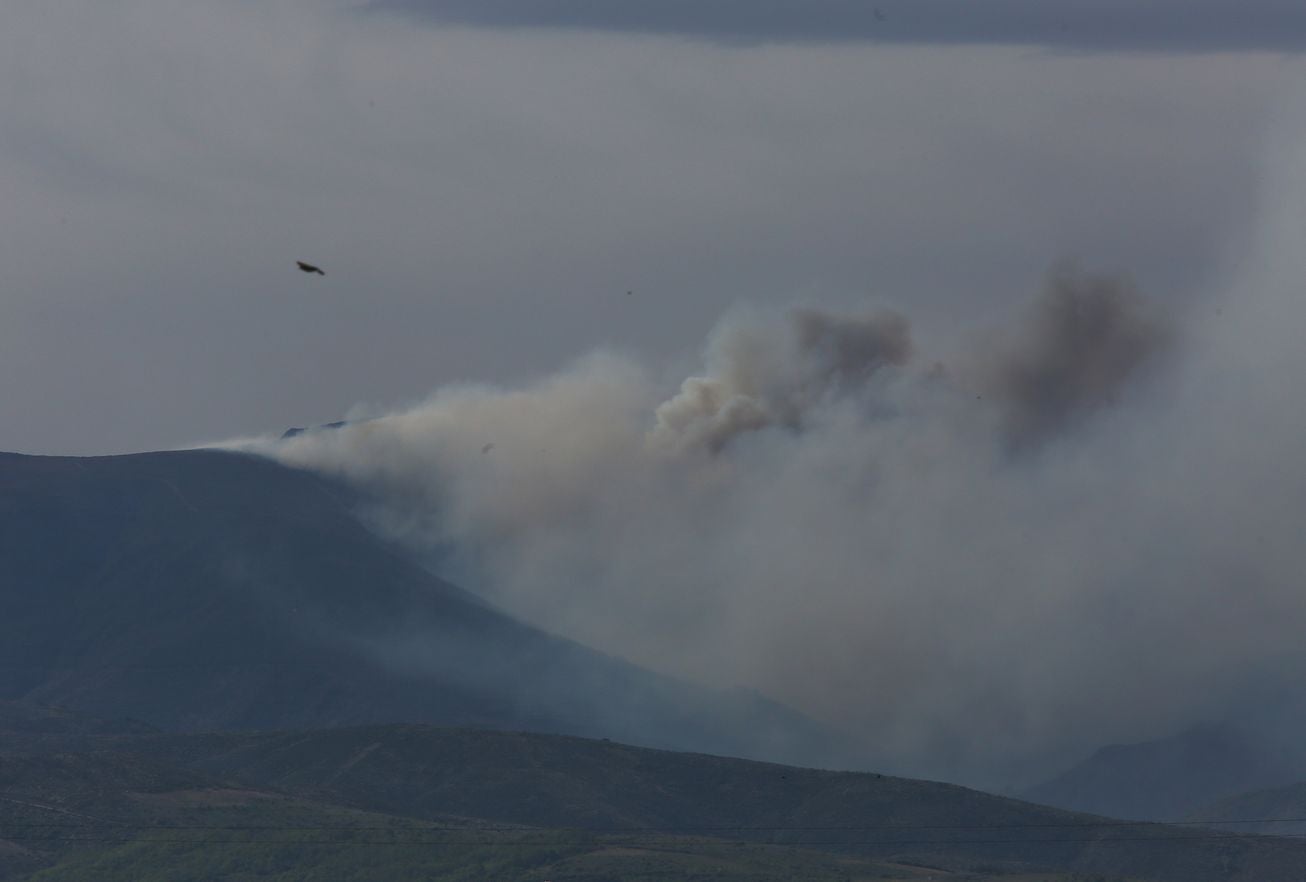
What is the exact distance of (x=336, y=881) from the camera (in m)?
199

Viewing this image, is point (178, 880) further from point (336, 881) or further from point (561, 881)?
point (561, 881)

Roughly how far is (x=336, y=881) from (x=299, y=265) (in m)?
105

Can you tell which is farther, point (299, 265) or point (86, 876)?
point (86, 876)

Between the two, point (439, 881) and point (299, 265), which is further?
point (439, 881)

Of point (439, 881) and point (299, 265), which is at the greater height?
point (299, 265)

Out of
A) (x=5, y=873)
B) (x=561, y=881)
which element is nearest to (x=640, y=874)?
(x=561, y=881)

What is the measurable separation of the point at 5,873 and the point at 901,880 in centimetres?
8236

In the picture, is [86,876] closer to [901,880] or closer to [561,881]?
[561,881]

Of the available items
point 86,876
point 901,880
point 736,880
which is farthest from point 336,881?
point 901,880

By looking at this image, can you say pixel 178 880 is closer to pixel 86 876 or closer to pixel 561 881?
pixel 86 876

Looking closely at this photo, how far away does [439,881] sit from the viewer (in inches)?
7869

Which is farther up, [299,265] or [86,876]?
[299,265]

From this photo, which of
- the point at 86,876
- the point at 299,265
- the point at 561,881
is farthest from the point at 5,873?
the point at 299,265

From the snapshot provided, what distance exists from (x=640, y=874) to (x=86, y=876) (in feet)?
168
